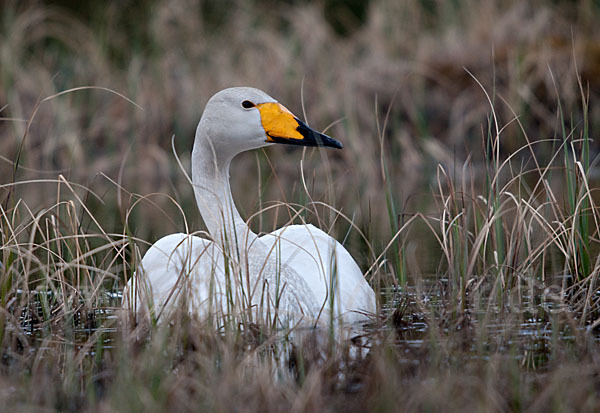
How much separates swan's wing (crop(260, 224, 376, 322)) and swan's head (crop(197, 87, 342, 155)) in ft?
1.60

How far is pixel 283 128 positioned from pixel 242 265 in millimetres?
837

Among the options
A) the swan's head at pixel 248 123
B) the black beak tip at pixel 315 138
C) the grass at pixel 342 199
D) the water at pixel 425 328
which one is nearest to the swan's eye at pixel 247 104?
the swan's head at pixel 248 123

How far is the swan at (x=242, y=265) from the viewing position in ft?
13.9

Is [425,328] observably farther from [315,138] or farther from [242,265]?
[315,138]

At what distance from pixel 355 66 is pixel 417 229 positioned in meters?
5.08

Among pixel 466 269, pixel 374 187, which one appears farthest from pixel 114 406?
pixel 374 187

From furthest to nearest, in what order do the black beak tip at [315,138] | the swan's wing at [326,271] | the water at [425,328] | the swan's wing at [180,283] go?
the black beak tip at [315,138], the swan's wing at [326,271], the swan's wing at [180,283], the water at [425,328]

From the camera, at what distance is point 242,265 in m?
4.65

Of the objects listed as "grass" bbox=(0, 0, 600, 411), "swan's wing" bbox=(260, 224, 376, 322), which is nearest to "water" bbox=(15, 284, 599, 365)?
"grass" bbox=(0, 0, 600, 411)

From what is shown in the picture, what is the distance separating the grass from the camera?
3.38m

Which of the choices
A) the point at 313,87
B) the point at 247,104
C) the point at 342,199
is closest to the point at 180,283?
the point at 247,104

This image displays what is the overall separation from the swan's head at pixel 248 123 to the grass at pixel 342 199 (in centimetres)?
28

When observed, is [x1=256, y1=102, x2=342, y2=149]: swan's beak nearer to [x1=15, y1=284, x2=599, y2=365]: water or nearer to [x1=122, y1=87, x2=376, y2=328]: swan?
[x1=122, y1=87, x2=376, y2=328]: swan

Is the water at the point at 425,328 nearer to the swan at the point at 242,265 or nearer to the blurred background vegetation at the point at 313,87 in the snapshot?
the swan at the point at 242,265
